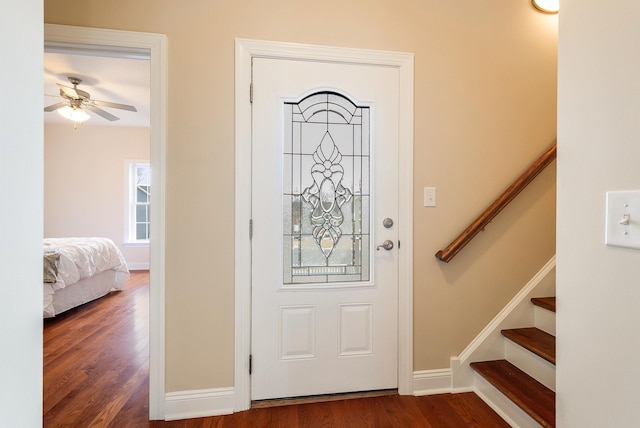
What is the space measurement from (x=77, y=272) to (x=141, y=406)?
2210 millimetres

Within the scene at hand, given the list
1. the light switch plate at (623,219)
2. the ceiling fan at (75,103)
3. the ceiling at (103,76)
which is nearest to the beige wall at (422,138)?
the light switch plate at (623,219)

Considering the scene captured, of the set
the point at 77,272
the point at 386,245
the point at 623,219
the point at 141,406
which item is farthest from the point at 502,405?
the point at 77,272

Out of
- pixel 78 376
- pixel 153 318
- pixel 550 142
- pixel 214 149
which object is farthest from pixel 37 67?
pixel 550 142

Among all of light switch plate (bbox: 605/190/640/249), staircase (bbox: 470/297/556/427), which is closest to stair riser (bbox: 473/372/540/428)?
staircase (bbox: 470/297/556/427)

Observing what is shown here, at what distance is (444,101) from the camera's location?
1.87 metres

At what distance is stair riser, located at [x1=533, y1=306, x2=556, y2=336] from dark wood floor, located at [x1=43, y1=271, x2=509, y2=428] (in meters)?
0.62

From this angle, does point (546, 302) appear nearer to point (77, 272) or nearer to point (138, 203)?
point (77, 272)

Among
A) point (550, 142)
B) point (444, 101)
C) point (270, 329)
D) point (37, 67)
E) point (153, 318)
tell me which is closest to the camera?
point (37, 67)

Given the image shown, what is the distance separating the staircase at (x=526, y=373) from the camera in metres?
1.50

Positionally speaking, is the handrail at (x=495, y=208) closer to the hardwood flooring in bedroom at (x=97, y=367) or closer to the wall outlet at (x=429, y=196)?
the wall outlet at (x=429, y=196)

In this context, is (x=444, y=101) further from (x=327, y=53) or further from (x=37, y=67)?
(x=37, y=67)

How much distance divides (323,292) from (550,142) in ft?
5.80

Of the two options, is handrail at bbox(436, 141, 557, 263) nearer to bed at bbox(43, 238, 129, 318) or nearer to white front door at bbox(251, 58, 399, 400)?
white front door at bbox(251, 58, 399, 400)

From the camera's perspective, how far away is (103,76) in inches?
134
